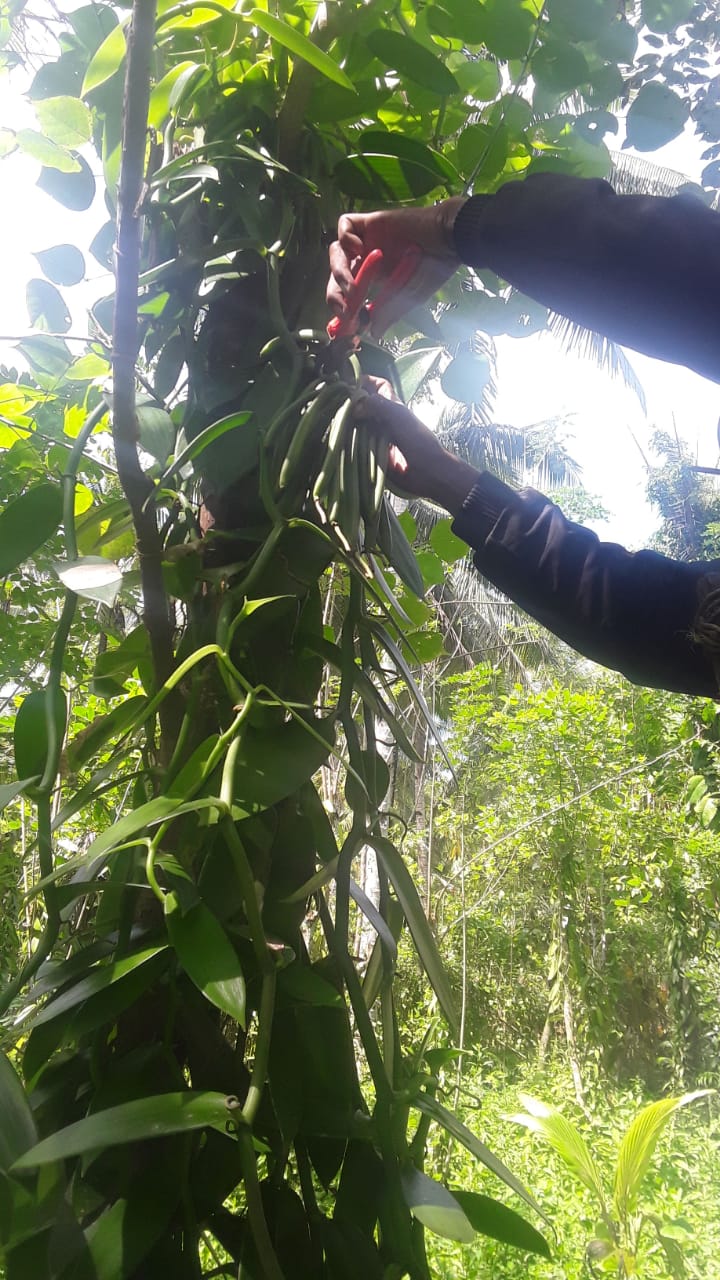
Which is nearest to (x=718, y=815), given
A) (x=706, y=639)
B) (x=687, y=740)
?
(x=687, y=740)

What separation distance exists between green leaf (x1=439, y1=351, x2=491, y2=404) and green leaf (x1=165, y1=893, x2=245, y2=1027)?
414 millimetres

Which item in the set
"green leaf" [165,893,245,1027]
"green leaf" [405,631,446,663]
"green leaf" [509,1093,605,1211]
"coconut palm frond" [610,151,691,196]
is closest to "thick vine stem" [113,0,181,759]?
"green leaf" [165,893,245,1027]

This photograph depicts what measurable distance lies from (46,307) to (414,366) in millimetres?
229

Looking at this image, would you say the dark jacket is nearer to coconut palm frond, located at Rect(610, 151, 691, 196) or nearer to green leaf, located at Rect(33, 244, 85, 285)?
green leaf, located at Rect(33, 244, 85, 285)

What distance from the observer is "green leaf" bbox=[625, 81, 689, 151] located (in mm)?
489

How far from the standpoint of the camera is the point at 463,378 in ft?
1.77

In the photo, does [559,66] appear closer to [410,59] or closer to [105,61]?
[410,59]

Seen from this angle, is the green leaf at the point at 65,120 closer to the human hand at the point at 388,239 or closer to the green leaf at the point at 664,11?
the human hand at the point at 388,239

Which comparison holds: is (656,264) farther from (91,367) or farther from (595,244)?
(91,367)

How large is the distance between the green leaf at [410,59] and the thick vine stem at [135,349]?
0.17 m

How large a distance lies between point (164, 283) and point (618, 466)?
2.33 ft

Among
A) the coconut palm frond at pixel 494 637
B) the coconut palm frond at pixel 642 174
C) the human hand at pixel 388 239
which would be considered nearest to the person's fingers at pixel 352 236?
the human hand at pixel 388 239

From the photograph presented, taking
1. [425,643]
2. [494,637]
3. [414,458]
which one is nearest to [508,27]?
[414,458]

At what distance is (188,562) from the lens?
1.11ft
